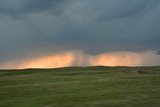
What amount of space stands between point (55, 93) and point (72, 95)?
16.7 feet

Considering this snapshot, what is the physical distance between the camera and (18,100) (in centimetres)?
6234

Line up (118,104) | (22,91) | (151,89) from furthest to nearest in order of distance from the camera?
(22,91)
(151,89)
(118,104)

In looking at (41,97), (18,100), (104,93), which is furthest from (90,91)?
(18,100)

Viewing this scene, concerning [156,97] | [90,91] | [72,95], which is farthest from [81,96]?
[156,97]

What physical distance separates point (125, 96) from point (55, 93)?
14.1 m

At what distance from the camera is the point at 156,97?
196 ft

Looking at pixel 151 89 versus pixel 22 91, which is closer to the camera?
pixel 151 89

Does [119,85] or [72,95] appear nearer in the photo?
[72,95]

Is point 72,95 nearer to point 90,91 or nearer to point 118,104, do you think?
point 90,91

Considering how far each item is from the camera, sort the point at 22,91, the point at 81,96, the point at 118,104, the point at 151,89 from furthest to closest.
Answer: the point at 22,91
the point at 151,89
the point at 81,96
the point at 118,104

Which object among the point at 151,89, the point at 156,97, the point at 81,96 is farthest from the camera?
the point at 151,89

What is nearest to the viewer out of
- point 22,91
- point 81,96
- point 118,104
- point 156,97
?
point 118,104

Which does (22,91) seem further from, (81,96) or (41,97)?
(81,96)

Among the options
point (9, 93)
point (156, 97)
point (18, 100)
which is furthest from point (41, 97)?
point (156, 97)
